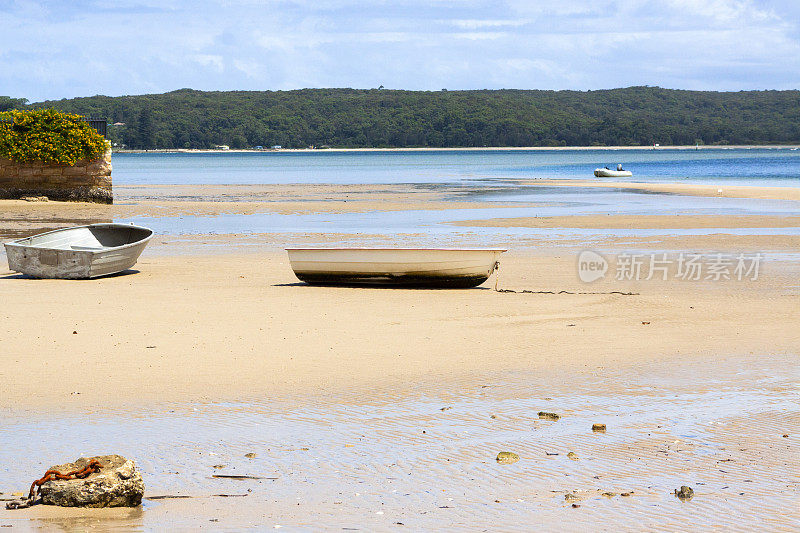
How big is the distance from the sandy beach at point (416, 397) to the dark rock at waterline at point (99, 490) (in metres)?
0.08

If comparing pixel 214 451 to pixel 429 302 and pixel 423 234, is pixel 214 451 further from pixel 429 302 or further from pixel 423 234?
pixel 423 234

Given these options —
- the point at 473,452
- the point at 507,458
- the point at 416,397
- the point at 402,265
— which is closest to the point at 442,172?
the point at 402,265

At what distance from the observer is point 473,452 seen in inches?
279

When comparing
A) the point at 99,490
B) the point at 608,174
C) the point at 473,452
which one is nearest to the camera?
the point at 99,490

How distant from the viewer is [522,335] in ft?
38.4

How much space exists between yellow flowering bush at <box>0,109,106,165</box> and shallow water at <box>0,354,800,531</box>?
29246 mm

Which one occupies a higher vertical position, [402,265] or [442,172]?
[402,265]

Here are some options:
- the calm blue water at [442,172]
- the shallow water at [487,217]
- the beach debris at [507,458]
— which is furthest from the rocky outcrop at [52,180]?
the beach debris at [507,458]

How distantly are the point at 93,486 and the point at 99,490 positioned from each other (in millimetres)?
42

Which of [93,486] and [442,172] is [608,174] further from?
[93,486]

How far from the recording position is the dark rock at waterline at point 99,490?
5.77 m

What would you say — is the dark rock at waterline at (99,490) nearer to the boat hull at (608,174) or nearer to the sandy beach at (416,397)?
the sandy beach at (416,397)

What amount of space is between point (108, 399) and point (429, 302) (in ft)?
21.2

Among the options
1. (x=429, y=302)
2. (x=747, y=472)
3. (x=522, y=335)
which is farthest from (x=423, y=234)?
(x=747, y=472)
